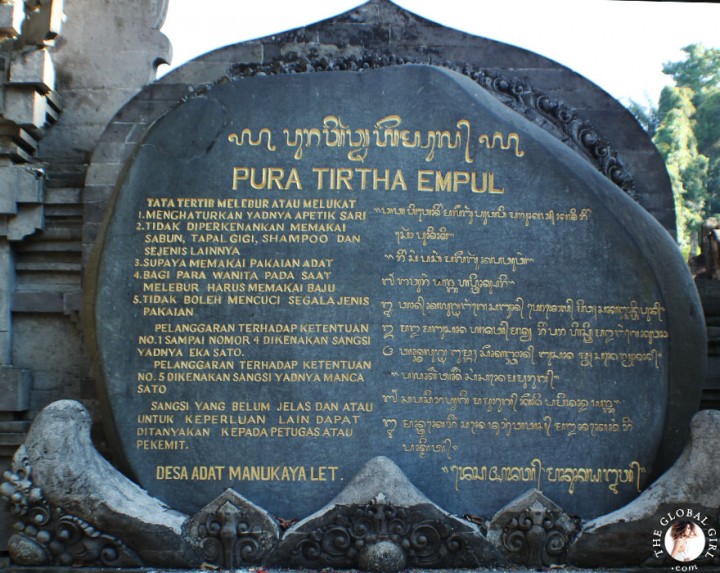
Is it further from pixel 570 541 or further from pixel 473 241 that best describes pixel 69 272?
pixel 570 541

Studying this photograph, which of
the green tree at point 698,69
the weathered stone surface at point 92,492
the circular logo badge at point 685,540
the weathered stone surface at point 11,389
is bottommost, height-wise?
the circular logo badge at point 685,540

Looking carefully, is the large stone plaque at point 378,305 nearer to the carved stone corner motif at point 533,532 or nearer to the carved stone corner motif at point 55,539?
the carved stone corner motif at point 533,532

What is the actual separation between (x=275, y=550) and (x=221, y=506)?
52 centimetres

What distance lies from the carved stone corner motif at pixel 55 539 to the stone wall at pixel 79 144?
1096 millimetres

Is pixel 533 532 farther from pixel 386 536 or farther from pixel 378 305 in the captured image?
pixel 378 305

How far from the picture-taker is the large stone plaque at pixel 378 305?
6.44m

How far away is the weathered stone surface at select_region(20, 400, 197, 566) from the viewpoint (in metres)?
6.01

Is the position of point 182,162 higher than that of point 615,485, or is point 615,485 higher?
point 182,162

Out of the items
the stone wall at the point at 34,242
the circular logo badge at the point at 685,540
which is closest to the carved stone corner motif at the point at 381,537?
the circular logo badge at the point at 685,540

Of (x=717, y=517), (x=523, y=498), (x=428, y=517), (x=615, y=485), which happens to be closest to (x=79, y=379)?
(x=428, y=517)

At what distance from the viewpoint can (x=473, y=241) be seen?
6.73 metres

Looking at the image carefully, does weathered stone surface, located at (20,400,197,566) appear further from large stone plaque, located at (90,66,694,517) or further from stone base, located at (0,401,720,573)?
large stone plaque, located at (90,66,694,517)

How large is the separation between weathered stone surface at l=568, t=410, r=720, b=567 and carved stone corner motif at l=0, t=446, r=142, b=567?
3.38m

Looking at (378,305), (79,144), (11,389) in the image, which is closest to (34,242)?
(79,144)
